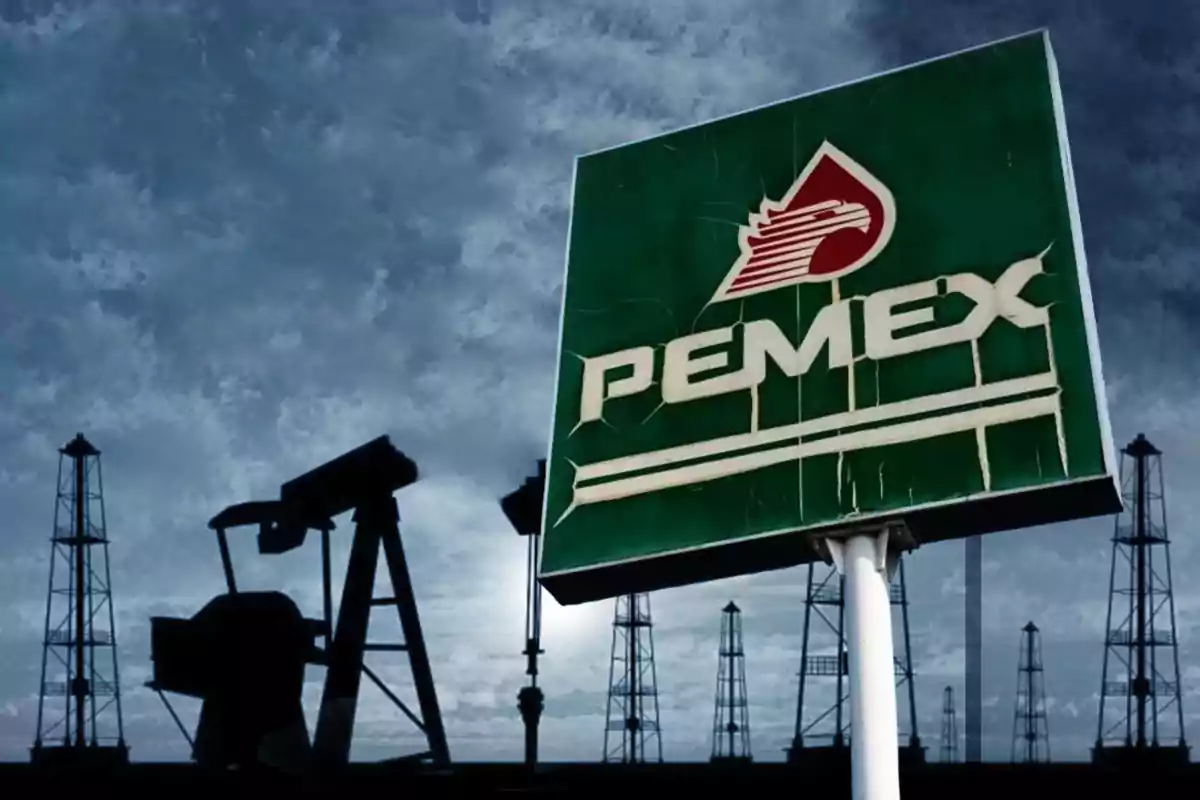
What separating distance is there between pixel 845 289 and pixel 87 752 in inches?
1569

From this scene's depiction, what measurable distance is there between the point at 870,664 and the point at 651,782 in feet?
Answer: 35.4

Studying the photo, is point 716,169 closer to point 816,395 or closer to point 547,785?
point 816,395

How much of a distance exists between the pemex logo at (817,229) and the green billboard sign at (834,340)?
2 centimetres

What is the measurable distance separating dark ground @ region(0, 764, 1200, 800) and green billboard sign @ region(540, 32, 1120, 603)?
818 centimetres

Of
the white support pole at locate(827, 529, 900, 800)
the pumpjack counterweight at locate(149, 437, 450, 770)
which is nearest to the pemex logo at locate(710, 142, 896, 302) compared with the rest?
the white support pole at locate(827, 529, 900, 800)

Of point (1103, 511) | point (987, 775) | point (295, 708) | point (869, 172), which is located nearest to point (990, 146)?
point (869, 172)

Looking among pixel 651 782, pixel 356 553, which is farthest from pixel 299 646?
pixel 651 782

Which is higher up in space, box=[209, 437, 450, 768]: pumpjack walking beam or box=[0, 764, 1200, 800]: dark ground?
box=[209, 437, 450, 768]: pumpjack walking beam

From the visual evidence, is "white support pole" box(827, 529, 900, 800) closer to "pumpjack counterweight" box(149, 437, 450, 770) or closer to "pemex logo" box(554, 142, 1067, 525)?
"pemex logo" box(554, 142, 1067, 525)

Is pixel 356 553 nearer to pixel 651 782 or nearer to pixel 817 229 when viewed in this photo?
pixel 651 782

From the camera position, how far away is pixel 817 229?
35.3 feet

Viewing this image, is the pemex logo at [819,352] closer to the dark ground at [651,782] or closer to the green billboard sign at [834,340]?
the green billboard sign at [834,340]

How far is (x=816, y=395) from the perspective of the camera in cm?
1020

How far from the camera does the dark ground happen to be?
61.3 feet
